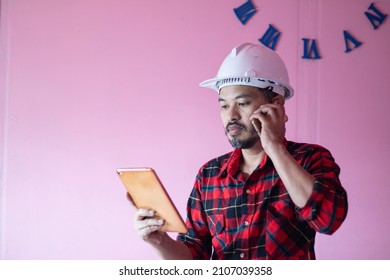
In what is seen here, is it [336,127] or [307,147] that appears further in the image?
[336,127]

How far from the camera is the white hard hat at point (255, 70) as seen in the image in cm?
136

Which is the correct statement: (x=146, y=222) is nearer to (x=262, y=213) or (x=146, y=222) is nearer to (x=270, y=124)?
(x=262, y=213)

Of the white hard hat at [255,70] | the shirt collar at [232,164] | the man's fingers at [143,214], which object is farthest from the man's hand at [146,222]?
the white hard hat at [255,70]

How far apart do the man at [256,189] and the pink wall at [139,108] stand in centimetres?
73

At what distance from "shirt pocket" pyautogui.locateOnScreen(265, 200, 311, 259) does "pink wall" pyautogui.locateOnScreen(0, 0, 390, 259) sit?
37.3 inches

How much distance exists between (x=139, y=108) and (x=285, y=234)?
1.19 m

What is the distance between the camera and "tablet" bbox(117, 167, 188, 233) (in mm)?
1085

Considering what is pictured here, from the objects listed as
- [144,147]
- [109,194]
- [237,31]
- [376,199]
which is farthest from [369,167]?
[109,194]

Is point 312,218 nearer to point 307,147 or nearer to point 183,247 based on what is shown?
point 307,147

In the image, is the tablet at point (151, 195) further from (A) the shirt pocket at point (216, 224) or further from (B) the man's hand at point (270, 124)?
(B) the man's hand at point (270, 124)
